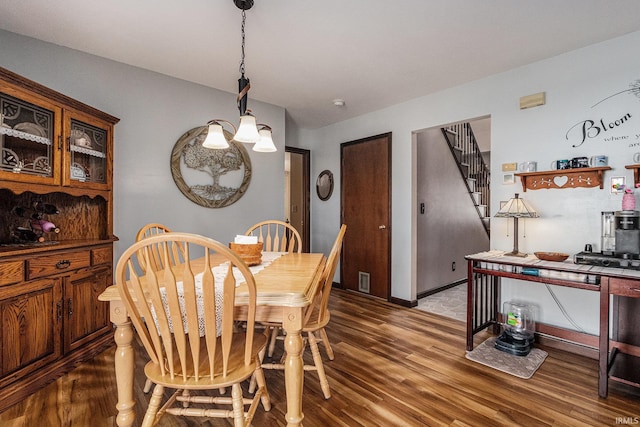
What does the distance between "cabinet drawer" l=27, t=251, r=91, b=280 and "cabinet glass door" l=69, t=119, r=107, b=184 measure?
0.56 metres

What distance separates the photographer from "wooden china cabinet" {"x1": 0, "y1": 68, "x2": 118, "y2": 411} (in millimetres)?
1895

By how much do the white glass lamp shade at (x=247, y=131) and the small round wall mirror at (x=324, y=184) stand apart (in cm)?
284

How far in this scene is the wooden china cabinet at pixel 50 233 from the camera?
6.22 ft

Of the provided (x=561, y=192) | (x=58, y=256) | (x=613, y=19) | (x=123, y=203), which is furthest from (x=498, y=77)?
(x=58, y=256)

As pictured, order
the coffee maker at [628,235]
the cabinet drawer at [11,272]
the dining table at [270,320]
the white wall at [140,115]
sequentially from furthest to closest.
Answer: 1. the white wall at [140,115]
2. the coffee maker at [628,235]
3. the cabinet drawer at [11,272]
4. the dining table at [270,320]

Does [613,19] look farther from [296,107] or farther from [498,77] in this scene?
[296,107]

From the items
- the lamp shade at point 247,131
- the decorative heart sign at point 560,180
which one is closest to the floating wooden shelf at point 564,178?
the decorative heart sign at point 560,180

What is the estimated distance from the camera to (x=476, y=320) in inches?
110

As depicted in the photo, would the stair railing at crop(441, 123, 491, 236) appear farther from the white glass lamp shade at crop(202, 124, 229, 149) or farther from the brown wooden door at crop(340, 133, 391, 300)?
the white glass lamp shade at crop(202, 124, 229, 149)

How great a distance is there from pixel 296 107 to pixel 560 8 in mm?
2675


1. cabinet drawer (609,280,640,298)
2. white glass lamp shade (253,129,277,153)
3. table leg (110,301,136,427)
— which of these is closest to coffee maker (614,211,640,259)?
cabinet drawer (609,280,640,298)

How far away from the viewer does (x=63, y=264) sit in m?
2.17

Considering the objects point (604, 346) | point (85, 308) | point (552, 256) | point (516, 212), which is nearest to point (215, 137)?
point (85, 308)

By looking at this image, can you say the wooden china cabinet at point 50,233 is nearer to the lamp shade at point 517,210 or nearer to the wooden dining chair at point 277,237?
the wooden dining chair at point 277,237
